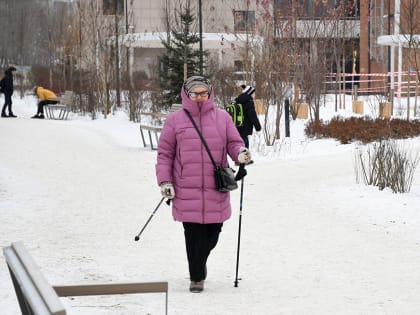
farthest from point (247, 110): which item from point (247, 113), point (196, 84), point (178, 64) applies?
point (178, 64)

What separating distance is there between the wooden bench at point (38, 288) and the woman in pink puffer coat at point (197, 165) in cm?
190

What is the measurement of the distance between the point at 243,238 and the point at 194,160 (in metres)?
2.70

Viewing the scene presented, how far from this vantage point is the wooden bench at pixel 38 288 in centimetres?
316

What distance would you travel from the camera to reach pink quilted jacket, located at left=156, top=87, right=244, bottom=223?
22.2 feet

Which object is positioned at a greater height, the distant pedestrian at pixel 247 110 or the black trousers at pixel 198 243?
the distant pedestrian at pixel 247 110

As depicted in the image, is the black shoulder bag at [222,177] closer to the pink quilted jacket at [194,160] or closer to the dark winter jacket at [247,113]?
the pink quilted jacket at [194,160]

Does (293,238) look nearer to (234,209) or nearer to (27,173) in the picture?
(234,209)

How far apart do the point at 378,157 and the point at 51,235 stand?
470 centimetres

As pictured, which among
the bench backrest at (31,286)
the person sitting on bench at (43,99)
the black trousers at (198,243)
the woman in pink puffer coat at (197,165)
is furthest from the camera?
the person sitting on bench at (43,99)

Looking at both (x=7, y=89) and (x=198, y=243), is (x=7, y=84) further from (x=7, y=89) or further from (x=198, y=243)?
(x=198, y=243)

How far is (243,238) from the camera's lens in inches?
Result: 366

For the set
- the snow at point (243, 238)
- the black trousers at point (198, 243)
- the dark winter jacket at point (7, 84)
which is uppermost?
the dark winter jacket at point (7, 84)

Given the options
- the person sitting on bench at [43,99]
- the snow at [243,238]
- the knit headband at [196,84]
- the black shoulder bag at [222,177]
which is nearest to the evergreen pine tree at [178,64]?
the person sitting on bench at [43,99]

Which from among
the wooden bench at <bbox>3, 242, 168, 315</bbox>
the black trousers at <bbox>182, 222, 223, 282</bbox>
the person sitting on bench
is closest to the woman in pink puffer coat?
the black trousers at <bbox>182, 222, 223, 282</bbox>
